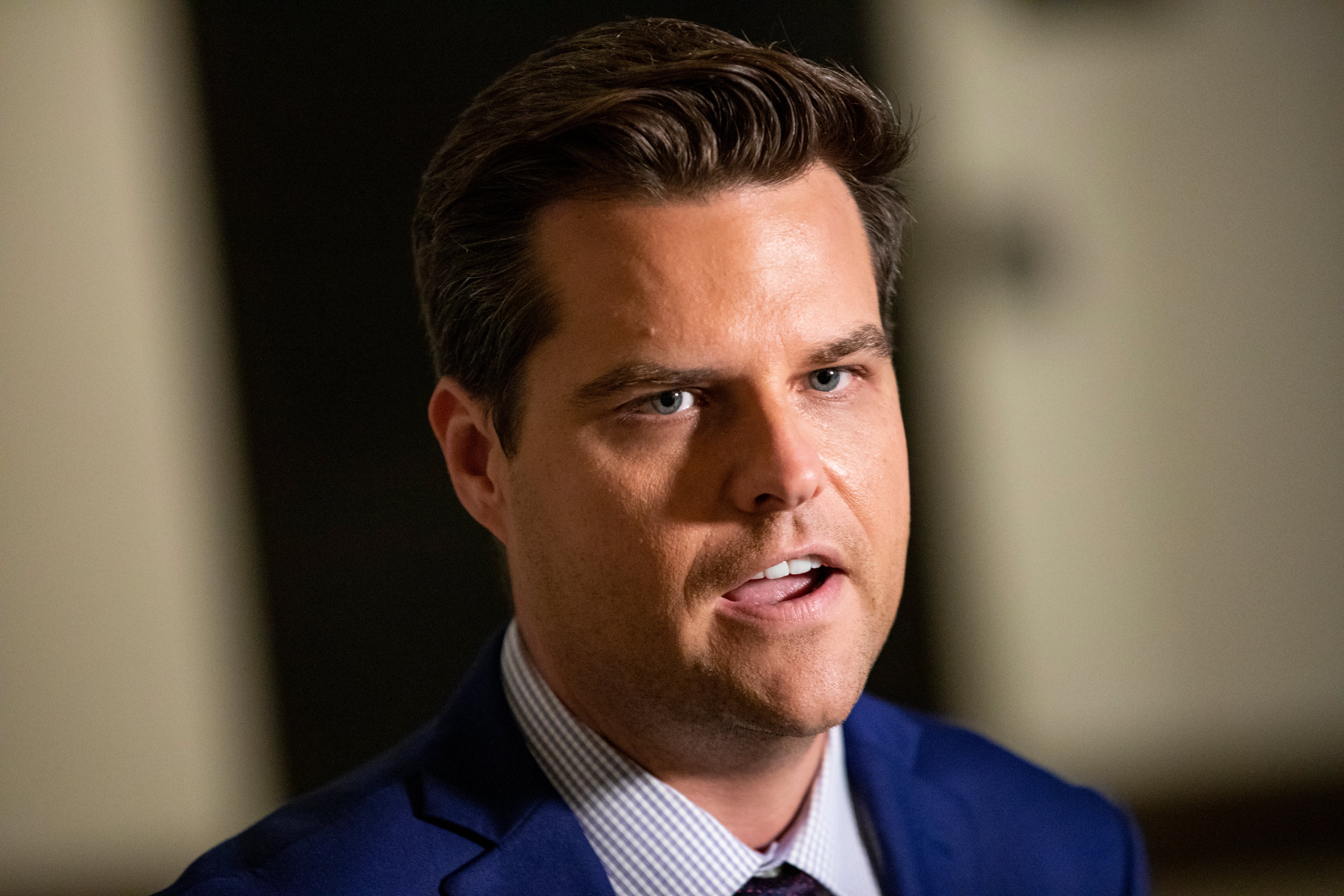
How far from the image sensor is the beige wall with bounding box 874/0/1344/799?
417 cm

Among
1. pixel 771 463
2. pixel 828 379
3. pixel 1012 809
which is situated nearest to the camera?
pixel 771 463

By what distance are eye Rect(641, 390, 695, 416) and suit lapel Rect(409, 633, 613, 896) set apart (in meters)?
0.46

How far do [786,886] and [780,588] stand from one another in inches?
16.5

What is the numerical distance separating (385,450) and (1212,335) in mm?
2951

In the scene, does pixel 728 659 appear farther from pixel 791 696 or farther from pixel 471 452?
pixel 471 452

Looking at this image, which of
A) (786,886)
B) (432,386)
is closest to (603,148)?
(786,886)

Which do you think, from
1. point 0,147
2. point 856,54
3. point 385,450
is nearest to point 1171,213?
point 856,54

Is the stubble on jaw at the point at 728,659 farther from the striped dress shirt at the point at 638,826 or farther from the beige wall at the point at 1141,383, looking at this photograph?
the beige wall at the point at 1141,383

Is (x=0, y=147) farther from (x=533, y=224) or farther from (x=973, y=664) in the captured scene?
(x=973, y=664)

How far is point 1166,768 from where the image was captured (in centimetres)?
434

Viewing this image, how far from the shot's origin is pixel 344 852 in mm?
1329

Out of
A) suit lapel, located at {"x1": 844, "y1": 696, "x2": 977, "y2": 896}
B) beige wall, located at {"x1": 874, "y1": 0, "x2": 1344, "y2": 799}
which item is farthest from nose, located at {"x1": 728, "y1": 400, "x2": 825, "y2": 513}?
beige wall, located at {"x1": 874, "y1": 0, "x2": 1344, "y2": 799}

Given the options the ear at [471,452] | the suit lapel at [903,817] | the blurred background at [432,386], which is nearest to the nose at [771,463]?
the ear at [471,452]

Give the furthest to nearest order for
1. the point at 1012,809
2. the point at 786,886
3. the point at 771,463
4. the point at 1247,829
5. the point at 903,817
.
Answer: the point at 1247,829 < the point at 1012,809 < the point at 903,817 < the point at 786,886 < the point at 771,463
